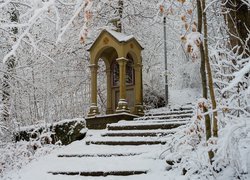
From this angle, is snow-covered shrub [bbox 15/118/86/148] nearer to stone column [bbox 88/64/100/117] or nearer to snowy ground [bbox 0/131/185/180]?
snowy ground [bbox 0/131/185/180]

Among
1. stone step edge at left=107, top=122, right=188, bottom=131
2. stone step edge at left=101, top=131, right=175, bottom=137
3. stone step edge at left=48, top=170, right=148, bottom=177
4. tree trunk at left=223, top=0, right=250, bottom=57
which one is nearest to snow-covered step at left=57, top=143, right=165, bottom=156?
stone step edge at left=101, top=131, right=175, bottom=137

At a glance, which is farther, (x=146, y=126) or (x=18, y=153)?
(x=146, y=126)

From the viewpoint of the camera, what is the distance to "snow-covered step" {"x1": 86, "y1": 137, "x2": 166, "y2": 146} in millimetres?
7439

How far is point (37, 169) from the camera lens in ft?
21.6

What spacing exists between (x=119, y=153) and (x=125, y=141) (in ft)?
2.44

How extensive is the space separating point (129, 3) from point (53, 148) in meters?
6.77

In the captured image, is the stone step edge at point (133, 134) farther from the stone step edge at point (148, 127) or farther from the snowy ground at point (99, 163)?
the snowy ground at point (99, 163)

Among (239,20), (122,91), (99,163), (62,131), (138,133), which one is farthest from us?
(122,91)

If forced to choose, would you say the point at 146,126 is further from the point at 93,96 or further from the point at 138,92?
the point at 93,96

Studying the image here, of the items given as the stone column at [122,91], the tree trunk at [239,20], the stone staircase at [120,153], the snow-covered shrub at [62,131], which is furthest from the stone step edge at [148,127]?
the tree trunk at [239,20]

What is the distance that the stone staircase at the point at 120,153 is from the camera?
5.90 m

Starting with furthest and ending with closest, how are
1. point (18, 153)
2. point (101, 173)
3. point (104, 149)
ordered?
point (18, 153) < point (104, 149) < point (101, 173)

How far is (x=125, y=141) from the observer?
764 cm

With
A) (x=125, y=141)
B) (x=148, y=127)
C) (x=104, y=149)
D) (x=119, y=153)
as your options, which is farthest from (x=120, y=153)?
(x=148, y=127)
